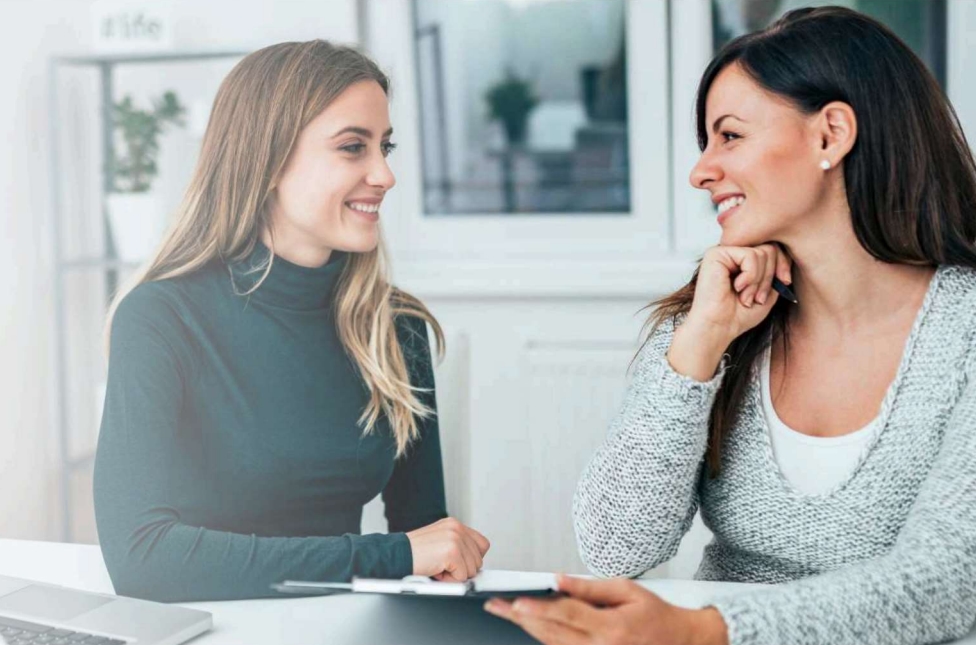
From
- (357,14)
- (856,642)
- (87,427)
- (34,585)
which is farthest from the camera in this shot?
(87,427)

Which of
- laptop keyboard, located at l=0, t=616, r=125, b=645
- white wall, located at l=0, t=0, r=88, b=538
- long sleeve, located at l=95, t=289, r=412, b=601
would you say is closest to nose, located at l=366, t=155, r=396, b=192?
long sleeve, located at l=95, t=289, r=412, b=601

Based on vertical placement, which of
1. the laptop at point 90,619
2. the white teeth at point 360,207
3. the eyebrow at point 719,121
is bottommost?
the laptop at point 90,619

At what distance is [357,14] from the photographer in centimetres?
220

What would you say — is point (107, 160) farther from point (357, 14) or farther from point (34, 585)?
point (34, 585)

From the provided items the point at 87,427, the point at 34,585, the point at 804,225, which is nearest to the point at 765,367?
the point at 804,225

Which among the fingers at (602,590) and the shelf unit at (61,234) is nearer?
the fingers at (602,590)

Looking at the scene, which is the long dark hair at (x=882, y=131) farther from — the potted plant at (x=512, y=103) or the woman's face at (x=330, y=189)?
the potted plant at (x=512, y=103)

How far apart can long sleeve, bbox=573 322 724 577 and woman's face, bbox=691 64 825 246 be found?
153mm

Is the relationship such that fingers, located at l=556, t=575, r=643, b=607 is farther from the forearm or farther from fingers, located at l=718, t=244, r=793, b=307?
fingers, located at l=718, t=244, r=793, b=307

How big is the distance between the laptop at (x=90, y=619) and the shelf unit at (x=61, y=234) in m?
1.39

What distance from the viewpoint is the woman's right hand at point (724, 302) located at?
3.51ft

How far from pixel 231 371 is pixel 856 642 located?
2.39 ft

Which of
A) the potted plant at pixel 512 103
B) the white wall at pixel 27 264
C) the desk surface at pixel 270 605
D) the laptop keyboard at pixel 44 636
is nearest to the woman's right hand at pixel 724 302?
the desk surface at pixel 270 605

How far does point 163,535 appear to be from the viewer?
1.02 meters
